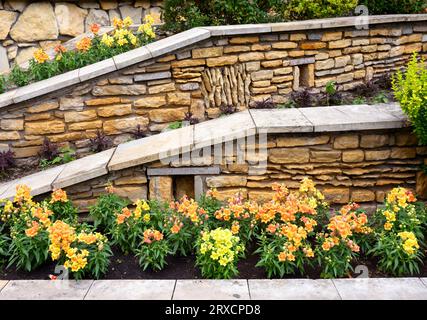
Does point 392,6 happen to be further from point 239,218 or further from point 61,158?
point 61,158

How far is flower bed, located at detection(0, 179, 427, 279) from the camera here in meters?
3.22

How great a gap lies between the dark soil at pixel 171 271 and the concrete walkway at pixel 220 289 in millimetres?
174

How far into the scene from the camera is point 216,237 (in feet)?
10.4

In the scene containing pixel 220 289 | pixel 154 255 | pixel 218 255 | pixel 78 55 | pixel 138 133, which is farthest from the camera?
pixel 78 55

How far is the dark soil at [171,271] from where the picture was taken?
3.31 meters

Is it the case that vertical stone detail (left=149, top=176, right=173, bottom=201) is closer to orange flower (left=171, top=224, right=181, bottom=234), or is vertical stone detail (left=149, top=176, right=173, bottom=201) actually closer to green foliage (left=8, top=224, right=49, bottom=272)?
orange flower (left=171, top=224, right=181, bottom=234)

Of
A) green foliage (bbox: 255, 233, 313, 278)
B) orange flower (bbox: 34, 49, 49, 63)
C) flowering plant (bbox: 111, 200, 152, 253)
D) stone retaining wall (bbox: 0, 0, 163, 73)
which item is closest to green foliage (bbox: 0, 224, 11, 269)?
flowering plant (bbox: 111, 200, 152, 253)

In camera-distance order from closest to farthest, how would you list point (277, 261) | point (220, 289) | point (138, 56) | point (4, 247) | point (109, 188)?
point (220, 289) < point (277, 261) < point (4, 247) < point (109, 188) < point (138, 56)

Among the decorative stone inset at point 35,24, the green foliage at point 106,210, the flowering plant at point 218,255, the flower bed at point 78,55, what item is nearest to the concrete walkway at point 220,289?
the flowering plant at point 218,255

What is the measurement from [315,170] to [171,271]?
1574mm

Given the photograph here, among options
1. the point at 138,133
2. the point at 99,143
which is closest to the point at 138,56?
the point at 138,133

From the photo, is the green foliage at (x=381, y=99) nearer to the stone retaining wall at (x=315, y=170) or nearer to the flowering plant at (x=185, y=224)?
the stone retaining wall at (x=315, y=170)

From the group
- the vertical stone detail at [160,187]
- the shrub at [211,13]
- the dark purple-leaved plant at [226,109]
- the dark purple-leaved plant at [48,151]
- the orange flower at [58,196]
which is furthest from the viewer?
the shrub at [211,13]

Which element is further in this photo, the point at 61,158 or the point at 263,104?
the point at 263,104
